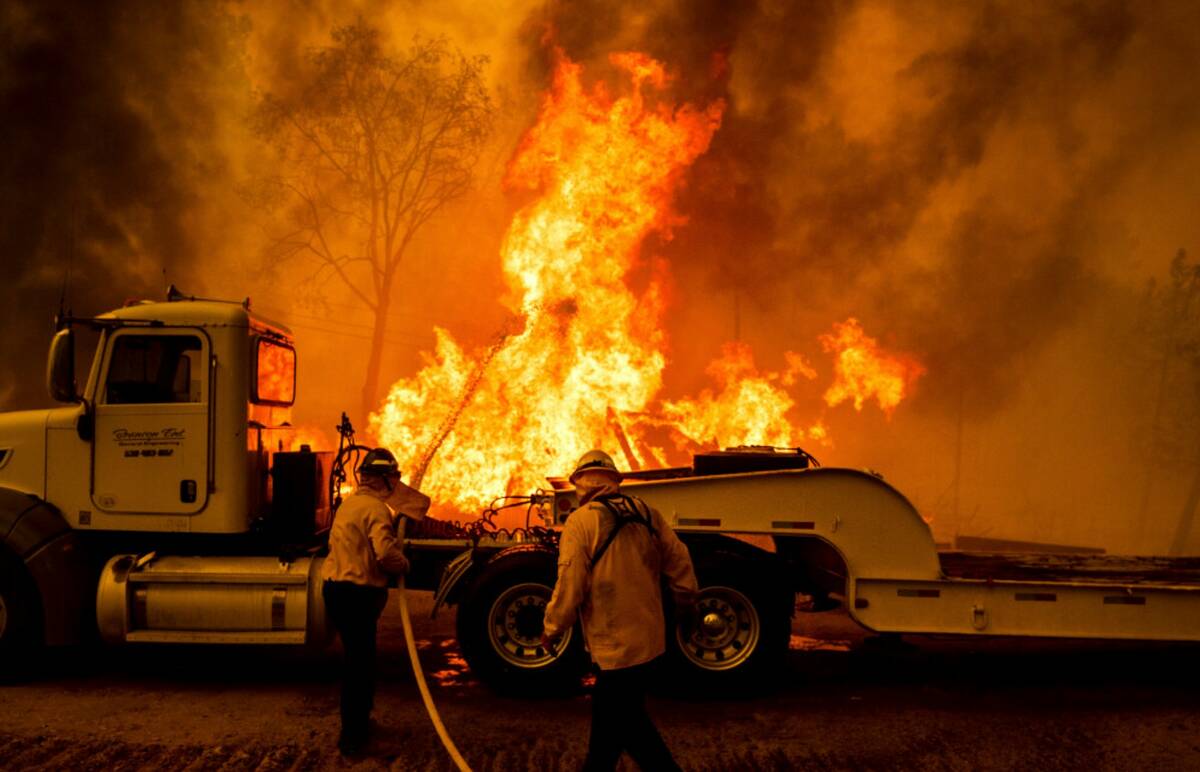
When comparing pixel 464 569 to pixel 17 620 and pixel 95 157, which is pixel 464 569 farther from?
pixel 95 157

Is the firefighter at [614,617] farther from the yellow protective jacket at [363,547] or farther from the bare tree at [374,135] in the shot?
the bare tree at [374,135]

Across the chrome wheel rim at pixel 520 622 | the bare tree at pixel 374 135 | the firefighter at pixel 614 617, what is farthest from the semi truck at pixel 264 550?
the bare tree at pixel 374 135

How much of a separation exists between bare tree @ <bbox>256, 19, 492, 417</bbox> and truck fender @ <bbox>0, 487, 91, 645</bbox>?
20.4 meters

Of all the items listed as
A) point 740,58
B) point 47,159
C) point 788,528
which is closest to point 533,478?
point 788,528

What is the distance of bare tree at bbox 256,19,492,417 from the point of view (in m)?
28.0

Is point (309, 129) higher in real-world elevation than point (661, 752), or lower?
higher

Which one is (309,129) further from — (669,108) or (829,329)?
A: (829,329)

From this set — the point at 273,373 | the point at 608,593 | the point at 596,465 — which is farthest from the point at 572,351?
the point at 608,593

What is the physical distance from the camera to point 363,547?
581cm

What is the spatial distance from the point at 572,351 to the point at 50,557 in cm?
998

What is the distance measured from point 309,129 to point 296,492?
78.6ft

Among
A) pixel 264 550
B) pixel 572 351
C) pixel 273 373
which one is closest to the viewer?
pixel 264 550

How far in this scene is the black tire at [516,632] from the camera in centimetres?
697

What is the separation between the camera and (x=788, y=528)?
706cm
